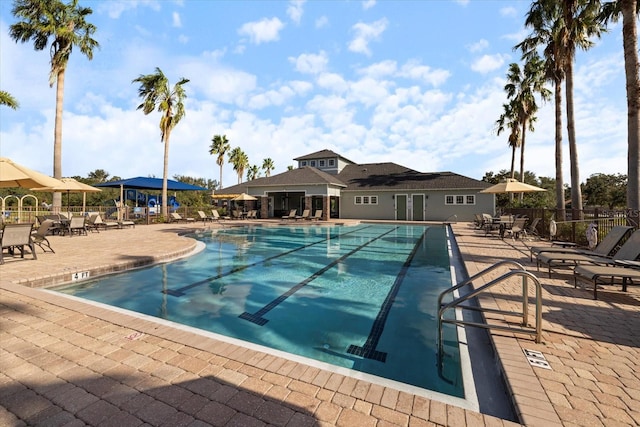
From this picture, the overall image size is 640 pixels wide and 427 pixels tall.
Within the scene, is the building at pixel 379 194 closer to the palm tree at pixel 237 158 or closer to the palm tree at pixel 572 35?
the palm tree at pixel 572 35

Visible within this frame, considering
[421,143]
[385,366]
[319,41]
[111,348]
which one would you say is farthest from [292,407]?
[421,143]

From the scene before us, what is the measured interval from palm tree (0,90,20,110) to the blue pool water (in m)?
10.3

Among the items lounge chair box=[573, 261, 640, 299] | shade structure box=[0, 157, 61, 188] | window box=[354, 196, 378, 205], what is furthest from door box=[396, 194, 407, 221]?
shade structure box=[0, 157, 61, 188]

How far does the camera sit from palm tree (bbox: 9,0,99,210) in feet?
57.5

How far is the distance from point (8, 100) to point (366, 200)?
24.8 metres

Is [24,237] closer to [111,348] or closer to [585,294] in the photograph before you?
[111,348]

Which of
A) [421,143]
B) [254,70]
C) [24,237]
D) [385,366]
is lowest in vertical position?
[385,366]

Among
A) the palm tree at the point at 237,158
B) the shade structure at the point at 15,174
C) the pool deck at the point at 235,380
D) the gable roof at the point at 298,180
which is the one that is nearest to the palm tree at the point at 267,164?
the palm tree at the point at 237,158

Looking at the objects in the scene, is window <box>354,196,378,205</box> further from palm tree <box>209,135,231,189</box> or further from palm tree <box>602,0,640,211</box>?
palm tree <box>209,135,231,189</box>

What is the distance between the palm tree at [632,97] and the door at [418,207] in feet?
59.6

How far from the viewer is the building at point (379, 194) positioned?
25.8 m

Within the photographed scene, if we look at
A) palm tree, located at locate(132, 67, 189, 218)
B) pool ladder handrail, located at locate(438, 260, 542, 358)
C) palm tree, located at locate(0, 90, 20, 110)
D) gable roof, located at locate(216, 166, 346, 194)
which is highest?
palm tree, located at locate(132, 67, 189, 218)

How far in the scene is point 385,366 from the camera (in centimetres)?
374

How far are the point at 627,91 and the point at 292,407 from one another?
42.9 ft
